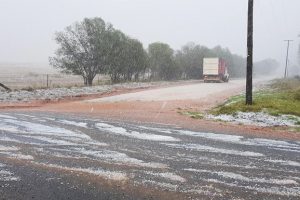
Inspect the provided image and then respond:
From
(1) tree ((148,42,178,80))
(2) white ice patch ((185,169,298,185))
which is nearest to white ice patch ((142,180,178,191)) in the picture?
(2) white ice patch ((185,169,298,185))

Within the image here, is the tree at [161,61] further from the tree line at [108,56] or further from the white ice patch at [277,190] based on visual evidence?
the white ice patch at [277,190]

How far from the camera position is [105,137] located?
39.1ft

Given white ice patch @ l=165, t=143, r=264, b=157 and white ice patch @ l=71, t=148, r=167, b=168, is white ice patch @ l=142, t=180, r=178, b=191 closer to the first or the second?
white ice patch @ l=71, t=148, r=167, b=168

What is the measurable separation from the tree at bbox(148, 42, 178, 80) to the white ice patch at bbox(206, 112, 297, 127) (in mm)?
49413

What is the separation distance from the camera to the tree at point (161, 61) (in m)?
69.0

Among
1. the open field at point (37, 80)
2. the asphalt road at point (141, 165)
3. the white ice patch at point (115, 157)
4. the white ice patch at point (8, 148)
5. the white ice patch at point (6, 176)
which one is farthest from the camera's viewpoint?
the open field at point (37, 80)

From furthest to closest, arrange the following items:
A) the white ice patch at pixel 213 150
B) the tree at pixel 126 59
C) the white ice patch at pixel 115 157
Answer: the tree at pixel 126 59
the white ice patch at pixel 213 150
the white ice patch at pixel 115 157

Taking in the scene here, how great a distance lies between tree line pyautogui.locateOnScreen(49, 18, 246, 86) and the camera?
4541 cm

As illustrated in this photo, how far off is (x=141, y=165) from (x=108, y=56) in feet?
136

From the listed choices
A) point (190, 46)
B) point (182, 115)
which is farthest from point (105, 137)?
point (190, 46)

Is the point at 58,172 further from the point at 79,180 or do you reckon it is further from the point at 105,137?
the point at 105,137

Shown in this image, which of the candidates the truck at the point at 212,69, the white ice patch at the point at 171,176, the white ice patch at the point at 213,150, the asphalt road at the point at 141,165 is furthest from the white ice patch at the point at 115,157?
the truck at the point at 212,69

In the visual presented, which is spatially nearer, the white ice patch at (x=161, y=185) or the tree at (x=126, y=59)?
the white ice patch at (x=161, y=185)

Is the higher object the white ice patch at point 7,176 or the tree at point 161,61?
the tree at point 161,61
